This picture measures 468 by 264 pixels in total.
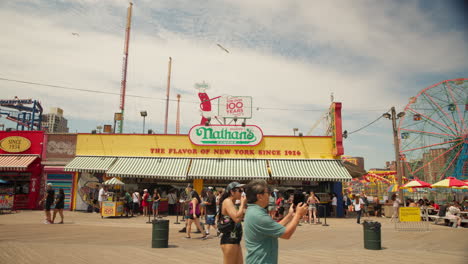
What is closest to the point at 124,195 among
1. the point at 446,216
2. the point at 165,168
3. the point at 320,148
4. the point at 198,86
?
the point at 165,168

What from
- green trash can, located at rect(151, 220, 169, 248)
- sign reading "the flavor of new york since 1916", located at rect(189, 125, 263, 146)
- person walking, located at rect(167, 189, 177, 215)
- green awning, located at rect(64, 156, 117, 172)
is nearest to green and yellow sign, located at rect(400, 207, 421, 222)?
sign reading "the flavor of new york since 1916", located at rect(189, 125, 263, 146)

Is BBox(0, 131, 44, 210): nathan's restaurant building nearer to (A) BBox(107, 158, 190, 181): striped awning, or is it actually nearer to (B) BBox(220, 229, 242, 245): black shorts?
(A) BBox(107, 158, 190, 181): striped awning

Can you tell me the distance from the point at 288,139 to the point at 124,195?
36.9 feet

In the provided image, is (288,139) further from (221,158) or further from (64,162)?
(64,162)

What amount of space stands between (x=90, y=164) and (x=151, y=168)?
4038mm

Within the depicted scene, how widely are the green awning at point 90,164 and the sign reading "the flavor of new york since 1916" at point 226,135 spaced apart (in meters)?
5.76

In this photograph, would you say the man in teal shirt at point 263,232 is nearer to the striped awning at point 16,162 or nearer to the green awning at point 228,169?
the green awning at point 228,169

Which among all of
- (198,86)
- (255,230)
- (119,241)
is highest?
(198,86)

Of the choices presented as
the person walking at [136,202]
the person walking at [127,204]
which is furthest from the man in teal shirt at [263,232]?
the person walking at [136,202]

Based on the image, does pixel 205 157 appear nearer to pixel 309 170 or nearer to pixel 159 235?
pixel 309 170

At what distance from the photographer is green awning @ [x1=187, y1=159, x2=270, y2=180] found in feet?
63.8

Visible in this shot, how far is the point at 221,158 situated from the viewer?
21.2 meters

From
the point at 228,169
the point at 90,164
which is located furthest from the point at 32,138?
the point at 228,169

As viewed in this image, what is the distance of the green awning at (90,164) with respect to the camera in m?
20.1
